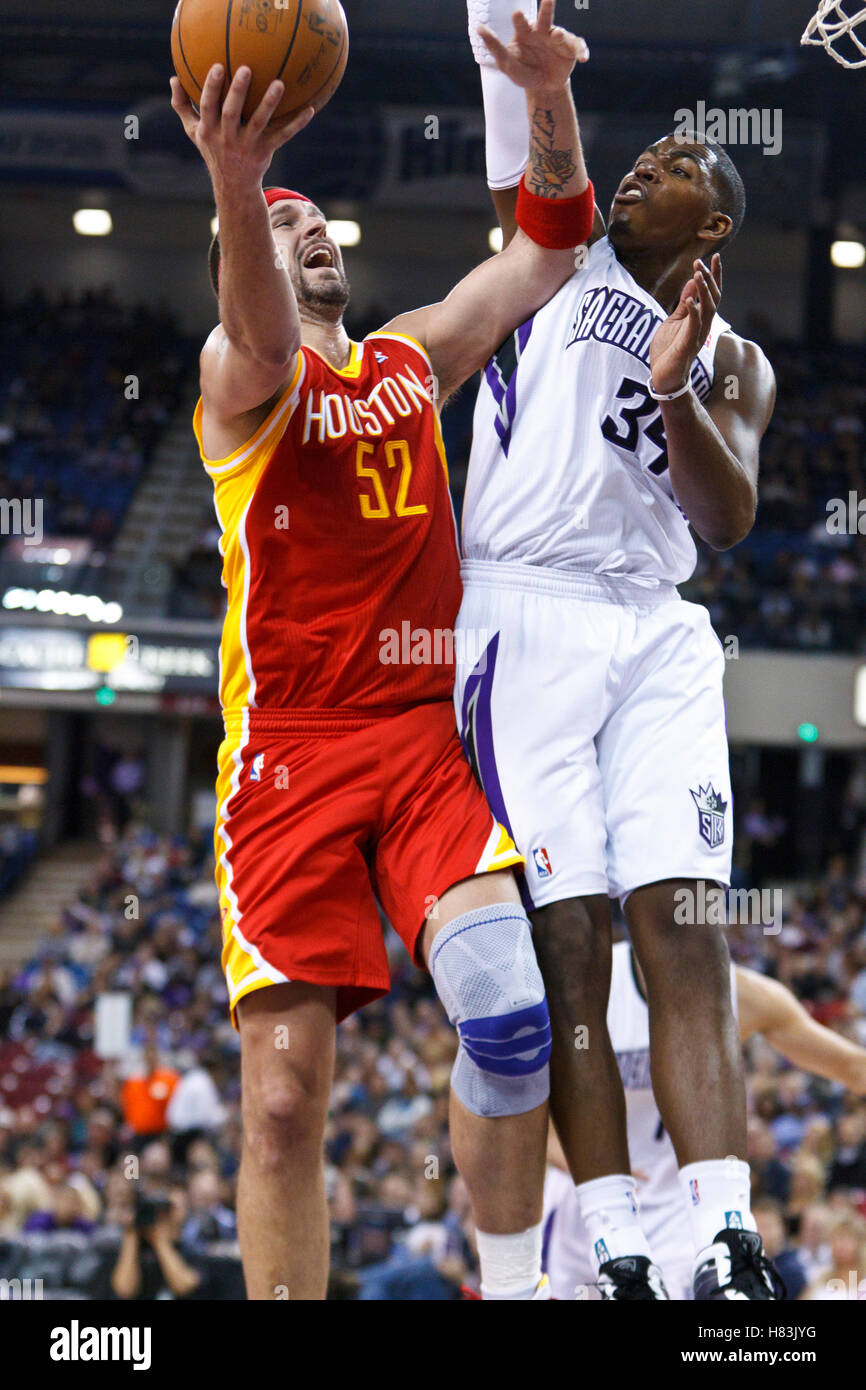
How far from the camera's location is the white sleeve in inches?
150

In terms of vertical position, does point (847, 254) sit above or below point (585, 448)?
above

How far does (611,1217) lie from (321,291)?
7.25ft

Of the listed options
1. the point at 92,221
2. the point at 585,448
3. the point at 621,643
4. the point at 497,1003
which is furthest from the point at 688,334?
the point at 92,221

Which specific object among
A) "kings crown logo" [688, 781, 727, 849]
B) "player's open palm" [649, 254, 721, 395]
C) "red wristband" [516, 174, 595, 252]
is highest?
"red wristband" [516, 174, 595, 252]

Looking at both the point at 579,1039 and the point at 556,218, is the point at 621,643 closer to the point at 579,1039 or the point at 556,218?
the point at 579,1039

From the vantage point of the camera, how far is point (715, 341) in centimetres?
381

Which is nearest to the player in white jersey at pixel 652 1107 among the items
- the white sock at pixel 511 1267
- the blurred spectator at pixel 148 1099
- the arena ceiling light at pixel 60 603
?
the white sock at pixel 511 1267

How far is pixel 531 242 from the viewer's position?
3.79 meters

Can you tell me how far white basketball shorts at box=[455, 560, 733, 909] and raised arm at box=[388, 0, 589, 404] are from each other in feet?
2.10

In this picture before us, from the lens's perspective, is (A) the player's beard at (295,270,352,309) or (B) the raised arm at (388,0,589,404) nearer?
(B) the raised arm at (388,0,589,404)

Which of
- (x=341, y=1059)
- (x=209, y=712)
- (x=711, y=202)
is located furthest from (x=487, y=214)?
(x=711, y=202)

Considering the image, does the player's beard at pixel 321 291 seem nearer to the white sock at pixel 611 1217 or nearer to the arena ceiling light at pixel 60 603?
the white sock at pixel 611 1217
